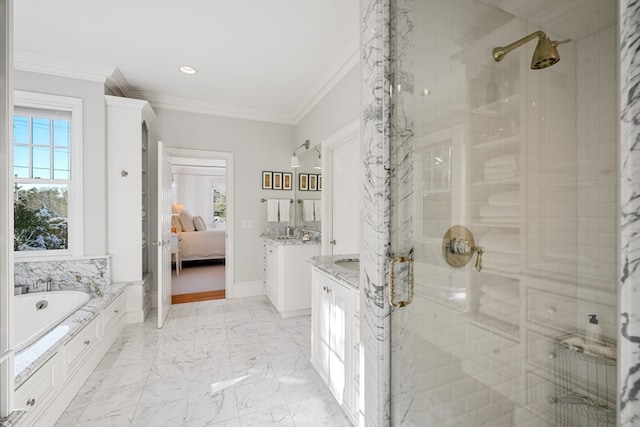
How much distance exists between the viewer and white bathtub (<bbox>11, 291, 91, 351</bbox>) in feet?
7.98

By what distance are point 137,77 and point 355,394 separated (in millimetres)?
3823

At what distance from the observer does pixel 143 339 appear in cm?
283

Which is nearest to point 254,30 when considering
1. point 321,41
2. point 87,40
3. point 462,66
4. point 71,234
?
point 321,41

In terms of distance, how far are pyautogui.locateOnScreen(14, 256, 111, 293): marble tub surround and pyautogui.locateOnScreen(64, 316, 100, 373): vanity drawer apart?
31.3 inches

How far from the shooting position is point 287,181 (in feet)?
14.8

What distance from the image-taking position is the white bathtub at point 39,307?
243cm

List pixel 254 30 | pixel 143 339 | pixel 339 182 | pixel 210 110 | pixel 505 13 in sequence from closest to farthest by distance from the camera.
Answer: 1. pixel 505 13
2. pixel 254 30
3. pixel 143 339
4. pixel 339 182
5. pixel 210 110

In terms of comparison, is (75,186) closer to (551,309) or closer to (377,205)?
(377,205)

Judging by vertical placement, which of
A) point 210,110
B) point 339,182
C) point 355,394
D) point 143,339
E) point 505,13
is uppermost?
point 210,110

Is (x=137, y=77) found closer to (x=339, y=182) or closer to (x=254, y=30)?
(x=254, y=30)

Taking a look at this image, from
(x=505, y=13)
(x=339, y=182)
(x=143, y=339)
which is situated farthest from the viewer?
(x=339, y=182)

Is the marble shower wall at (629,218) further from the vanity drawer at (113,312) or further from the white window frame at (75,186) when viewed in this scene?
the white window frame at (75,186)

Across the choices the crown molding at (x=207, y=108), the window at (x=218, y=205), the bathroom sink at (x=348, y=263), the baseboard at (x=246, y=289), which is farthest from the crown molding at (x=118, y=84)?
the window at (x=218, y=205)

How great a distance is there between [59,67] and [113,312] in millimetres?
2534
